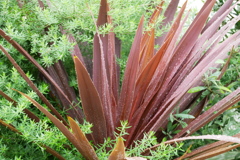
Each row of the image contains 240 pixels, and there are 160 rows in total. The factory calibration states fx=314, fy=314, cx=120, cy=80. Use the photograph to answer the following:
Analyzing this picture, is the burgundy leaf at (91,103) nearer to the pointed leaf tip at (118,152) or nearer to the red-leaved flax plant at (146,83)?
the red-leaved flax plant at (146,83)

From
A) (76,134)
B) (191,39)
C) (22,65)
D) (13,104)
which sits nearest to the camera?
(76,134)

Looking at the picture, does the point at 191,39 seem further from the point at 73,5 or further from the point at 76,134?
the point at 76,134

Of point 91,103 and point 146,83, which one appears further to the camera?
point 146,83

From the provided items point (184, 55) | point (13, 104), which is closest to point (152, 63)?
point (184, 55)

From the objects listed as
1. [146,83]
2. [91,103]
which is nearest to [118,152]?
[91,103]

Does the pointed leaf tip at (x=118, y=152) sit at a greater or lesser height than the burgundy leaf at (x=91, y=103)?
lesser

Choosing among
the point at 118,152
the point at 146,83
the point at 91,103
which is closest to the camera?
the point at 118,152

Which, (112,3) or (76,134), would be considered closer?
(76,134)

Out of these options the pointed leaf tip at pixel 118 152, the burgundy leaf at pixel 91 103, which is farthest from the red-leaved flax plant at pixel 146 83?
the pointed leaf tip at pixel 118 152

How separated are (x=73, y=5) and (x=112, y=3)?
0.42ft

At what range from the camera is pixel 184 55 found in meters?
0.98

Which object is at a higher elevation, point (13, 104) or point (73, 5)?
point (73, 5)

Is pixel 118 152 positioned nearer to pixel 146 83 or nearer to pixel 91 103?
pixel 91 103

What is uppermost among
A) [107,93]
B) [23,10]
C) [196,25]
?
[23,10]
